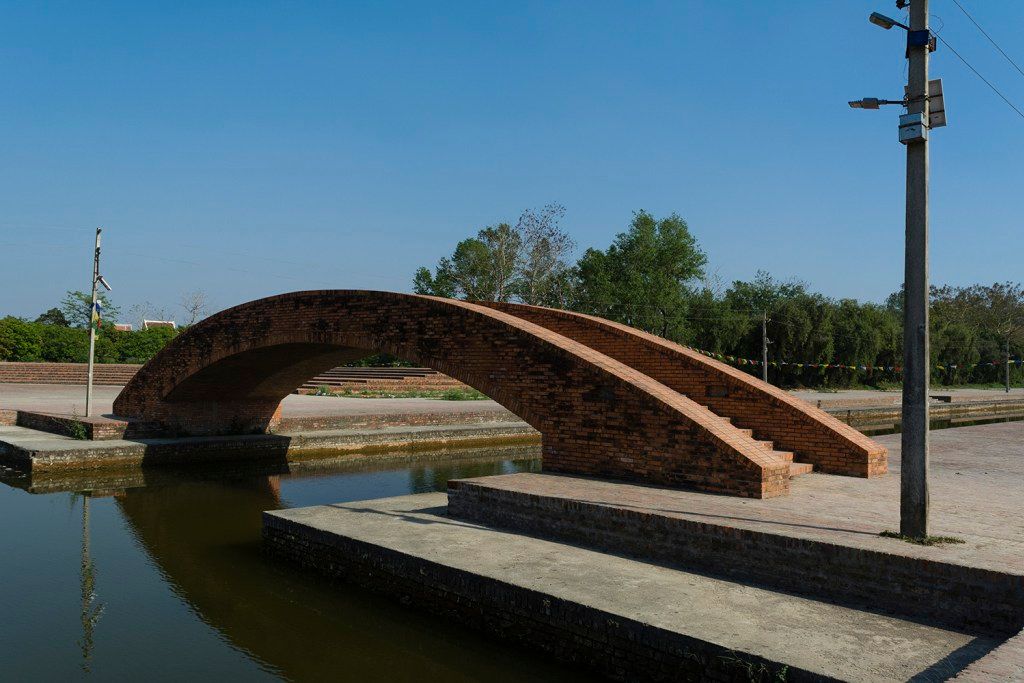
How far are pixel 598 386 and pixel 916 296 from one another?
332 centimetres

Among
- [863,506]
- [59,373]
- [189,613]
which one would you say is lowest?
[189,613]

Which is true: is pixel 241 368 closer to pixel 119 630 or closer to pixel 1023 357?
pixel 119 630

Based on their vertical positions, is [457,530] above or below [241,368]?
below

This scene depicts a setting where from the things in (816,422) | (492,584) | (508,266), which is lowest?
(492,584)

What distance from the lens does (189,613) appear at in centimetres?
685

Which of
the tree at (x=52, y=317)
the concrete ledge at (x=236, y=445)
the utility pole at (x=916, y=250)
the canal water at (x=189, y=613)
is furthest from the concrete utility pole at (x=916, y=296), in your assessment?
the tree at (x=52, y=317)

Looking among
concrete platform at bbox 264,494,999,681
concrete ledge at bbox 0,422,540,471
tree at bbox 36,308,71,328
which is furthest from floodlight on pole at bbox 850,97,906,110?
tree at bbox 36,308,71,328

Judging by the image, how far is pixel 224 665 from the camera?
5785mm

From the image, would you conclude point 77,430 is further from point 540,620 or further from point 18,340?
point 18,340

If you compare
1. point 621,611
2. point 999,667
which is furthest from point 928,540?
point 621,611

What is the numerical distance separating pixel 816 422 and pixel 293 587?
5816 millimetres

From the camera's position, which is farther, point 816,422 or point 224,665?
point 816,422

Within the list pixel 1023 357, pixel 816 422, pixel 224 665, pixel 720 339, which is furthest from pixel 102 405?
pixel 1023 357

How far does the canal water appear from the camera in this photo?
18.5 ft
